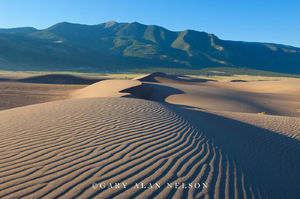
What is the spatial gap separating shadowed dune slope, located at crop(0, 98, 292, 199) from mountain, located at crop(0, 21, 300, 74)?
71.4 metres

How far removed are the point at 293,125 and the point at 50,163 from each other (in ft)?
27.6

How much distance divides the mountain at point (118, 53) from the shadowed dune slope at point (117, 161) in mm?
71359

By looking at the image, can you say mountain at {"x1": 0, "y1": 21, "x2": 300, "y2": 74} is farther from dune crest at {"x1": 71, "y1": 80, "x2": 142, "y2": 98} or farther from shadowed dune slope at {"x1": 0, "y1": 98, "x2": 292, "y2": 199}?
shadowed dune slope at {"x1": 0, "y1": 98, "x2": 292, "y2": 199}

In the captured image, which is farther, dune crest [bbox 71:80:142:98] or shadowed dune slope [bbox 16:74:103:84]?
shadowed dune slope [bbox 16:74:103:84]

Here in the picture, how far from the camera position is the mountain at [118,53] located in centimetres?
8538

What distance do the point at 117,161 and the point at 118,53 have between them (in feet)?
475

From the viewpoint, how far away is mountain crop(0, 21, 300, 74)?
8538 cm

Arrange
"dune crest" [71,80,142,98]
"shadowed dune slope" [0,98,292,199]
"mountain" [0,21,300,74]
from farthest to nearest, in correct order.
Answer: "mountain" [0,21,300,74], "dune crest" [71,80,142,98], "shadowed dune slope" [0,98,292,199]

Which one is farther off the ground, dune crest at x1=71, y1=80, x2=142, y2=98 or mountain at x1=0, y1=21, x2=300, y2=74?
mountain at x1=0, y1=21, x2=300, y2=74

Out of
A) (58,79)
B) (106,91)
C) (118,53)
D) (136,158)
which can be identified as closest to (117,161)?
(136,158)

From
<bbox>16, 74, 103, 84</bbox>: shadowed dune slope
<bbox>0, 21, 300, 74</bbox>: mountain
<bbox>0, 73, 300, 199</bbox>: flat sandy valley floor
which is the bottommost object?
<bbox>16, 74, 103, 84</bbox>: shadowed dune slope

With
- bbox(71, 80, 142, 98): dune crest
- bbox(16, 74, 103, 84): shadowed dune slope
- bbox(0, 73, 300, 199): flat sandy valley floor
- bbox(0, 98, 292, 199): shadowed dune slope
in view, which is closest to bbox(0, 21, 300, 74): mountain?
bbox(16, 74, 103, 84): shadowed dune slope

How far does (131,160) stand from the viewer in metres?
3.38

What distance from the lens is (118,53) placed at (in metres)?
143
